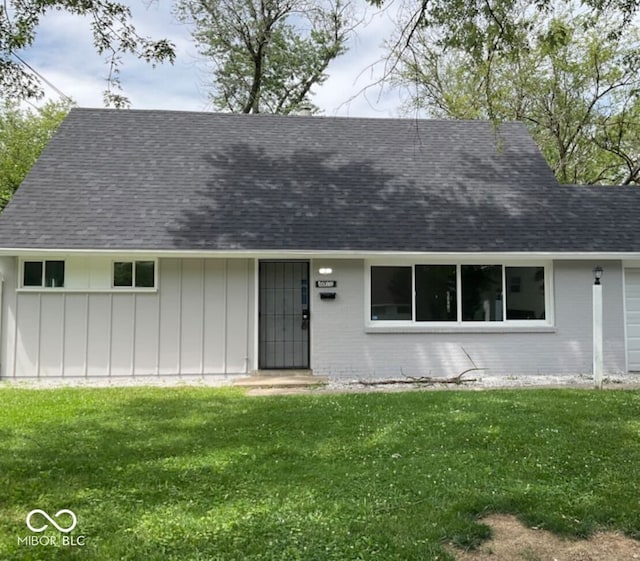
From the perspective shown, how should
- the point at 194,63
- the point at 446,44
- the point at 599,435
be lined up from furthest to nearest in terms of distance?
the point at 194,63 → the point at 446,44 → the point at 599,435

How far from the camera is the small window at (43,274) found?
10109 mm

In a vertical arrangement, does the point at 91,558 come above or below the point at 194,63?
below

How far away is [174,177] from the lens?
37.9 ft

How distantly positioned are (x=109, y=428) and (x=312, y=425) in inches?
92.8

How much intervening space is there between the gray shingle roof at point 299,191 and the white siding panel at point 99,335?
110 cm

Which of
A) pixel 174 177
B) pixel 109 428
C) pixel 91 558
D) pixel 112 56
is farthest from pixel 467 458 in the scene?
pixel 174 177

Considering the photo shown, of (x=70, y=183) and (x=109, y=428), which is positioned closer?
(x=109, y=428)

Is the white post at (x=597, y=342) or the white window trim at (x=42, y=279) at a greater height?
the white window trim at (x=42, y=279)

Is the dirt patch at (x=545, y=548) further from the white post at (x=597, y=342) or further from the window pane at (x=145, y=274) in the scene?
the window pane at (x=145, y=274)

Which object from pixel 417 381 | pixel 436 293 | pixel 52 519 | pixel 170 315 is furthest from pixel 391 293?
pixel 52 519

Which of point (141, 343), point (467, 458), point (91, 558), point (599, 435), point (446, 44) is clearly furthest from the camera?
point (141, 343)

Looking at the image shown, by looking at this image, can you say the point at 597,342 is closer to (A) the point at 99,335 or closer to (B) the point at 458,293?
(B) the point at 458,293

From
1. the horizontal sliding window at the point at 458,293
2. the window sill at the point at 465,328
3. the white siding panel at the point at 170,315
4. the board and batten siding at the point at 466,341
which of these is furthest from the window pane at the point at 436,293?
the white siding panel at the point at 170,315

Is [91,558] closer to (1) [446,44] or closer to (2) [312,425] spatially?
(2) [312,425]
